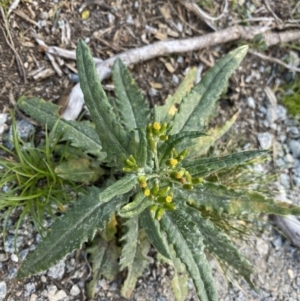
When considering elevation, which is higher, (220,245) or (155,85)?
(155,85)

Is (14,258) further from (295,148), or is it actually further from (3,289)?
(295,148)

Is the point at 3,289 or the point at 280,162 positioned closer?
the point at 3,289

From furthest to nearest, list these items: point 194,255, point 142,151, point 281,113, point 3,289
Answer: point 281,113
point 3,289
point 194,255
point 142,151

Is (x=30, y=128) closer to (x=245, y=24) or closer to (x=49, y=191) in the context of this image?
(x=49, y=191)

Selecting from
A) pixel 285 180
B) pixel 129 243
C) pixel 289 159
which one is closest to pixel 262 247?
pixel 285 180

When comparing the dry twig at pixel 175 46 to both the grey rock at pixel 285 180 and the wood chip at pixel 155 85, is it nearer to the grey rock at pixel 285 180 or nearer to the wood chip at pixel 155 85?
the wood chip at pixel 155 85

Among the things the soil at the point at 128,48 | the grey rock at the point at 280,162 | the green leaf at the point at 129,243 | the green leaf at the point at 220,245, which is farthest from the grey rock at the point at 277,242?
the green leaf at the point at 129,243
